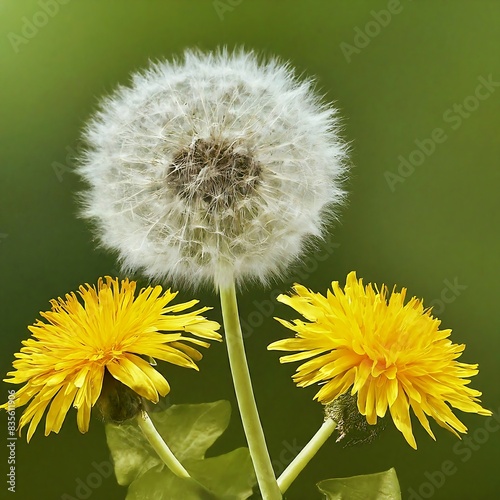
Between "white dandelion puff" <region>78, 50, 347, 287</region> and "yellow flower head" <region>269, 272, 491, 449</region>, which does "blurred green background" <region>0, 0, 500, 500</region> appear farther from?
"yellow flower head" <region>269, 272, 491, 449</region>

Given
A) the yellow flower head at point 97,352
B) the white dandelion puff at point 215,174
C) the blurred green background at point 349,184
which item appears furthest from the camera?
the blurred green background at point 349,184

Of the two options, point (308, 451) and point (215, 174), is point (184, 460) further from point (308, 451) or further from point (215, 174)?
point (215, 174)

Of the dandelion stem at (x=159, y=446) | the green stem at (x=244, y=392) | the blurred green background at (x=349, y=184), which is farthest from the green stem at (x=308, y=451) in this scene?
the blurred green background at (x=349, y=184)

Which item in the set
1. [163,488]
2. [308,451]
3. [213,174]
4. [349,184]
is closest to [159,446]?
[163,488]

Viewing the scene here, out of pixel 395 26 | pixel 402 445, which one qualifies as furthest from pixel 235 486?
pixel 395 26

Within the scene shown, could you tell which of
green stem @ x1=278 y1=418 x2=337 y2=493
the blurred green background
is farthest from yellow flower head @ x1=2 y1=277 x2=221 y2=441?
the blurred green background

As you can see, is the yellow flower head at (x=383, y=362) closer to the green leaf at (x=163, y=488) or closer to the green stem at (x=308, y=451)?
the green stem at (x=308, y=451)
